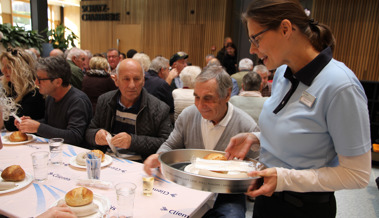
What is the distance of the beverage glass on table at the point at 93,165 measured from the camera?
4.78 ft

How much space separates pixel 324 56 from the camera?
3.17 ft

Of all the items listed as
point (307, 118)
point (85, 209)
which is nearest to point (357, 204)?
point (307, 118)

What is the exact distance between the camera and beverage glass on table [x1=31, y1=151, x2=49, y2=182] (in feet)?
4.81

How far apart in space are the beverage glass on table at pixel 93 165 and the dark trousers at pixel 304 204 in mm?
933

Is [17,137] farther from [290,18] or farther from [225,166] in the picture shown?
[290,18]

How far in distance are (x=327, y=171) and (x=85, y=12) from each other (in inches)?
485

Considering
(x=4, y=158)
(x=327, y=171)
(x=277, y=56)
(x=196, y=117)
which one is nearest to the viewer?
(x=327, y=171)

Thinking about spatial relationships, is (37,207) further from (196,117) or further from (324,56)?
(324,56)

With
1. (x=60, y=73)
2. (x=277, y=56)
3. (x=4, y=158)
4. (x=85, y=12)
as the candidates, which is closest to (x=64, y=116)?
(x=60, y=73)

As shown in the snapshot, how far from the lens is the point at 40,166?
1482mm

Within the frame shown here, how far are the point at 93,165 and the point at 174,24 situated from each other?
8.80 m

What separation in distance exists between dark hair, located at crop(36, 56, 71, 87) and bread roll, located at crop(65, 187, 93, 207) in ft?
5.04

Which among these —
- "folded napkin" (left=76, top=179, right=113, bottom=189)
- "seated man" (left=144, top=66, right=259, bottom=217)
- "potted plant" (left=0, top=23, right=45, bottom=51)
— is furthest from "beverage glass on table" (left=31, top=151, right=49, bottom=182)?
"potted plant" (left=0, top=23, right=45, bottom=51)

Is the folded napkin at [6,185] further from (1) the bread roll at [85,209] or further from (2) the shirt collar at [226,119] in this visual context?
(2) the shirt collar at [226,119]
